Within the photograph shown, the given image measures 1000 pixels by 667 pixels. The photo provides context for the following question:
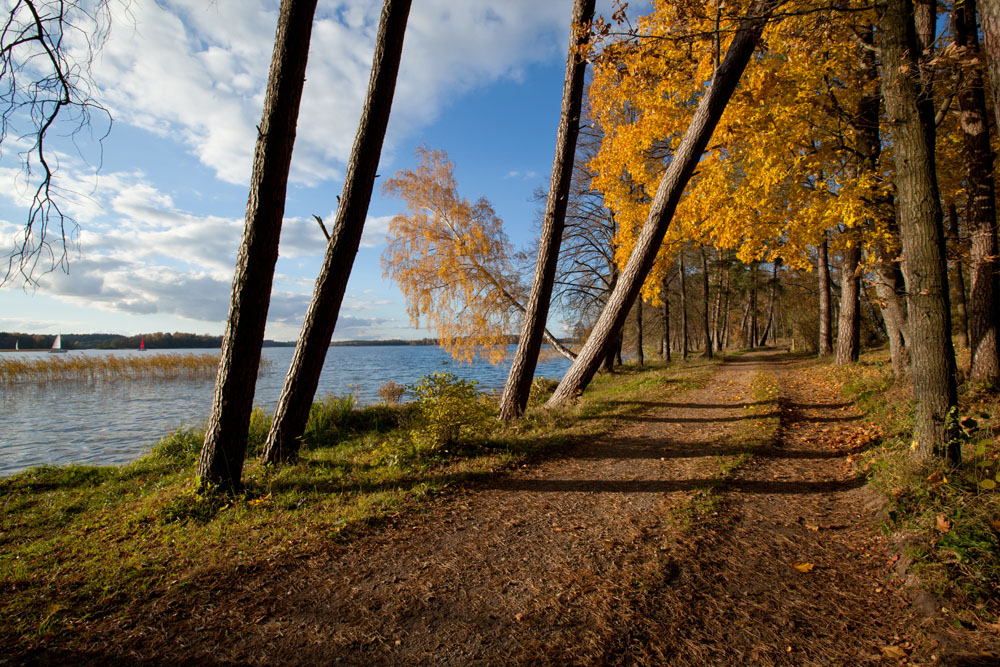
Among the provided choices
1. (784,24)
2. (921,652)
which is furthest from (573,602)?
(784,24)

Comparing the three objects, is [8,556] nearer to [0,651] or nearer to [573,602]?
[0,651]

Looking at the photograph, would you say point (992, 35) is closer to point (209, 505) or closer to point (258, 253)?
point (258, 253)

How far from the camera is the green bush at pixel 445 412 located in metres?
5.84

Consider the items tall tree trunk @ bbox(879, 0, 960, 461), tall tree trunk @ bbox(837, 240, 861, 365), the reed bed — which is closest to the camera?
tall tree trunk @ bbox(879, 0, 960, 461)

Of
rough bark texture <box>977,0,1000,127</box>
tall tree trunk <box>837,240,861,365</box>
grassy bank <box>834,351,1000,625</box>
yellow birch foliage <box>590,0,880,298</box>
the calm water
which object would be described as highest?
yellow birch foliage <box>590,0,880,298</box>

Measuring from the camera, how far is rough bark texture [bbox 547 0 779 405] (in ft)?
22.8

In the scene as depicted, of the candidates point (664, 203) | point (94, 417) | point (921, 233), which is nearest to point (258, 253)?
point (664, 203)

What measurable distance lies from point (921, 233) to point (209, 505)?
6.95m

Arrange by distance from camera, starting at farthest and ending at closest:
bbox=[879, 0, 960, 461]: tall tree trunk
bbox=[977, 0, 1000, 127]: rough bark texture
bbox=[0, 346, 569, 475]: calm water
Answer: bbox=[0, 346, 569, 475]: calm water
bbox=[879, 0, 960, 461]: tall tree trunk
bbox=[977, 0, 1000, 127]: rough bark texture

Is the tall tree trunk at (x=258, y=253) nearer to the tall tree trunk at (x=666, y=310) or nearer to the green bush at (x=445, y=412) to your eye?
the green bush at (x=445, y=412)

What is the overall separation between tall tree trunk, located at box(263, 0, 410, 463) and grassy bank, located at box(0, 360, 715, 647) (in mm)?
541

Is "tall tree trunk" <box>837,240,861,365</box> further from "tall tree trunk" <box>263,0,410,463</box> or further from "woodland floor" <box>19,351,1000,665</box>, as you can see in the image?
"tall tree trunk" <box>263,0,410,463</box>

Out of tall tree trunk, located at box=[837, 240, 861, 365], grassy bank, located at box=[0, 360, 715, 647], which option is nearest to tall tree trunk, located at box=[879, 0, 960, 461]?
grassy bank, located at box=[0, 360, 715, 647]

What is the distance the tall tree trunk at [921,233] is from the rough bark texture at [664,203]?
2587 millimetres
